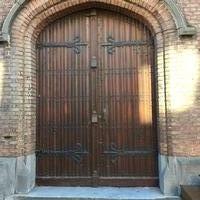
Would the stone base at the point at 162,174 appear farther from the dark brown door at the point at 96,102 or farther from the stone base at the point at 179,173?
the dark brown door at the point at 96,102

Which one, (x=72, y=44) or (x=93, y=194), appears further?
(x=72, y=44)

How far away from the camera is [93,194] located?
21.4ft

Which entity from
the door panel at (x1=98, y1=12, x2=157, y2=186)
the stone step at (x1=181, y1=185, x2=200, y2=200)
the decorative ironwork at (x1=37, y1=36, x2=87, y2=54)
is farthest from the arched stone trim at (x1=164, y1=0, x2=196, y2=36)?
the stone step at (x1=181, y1=185, x2=200, y2=200)

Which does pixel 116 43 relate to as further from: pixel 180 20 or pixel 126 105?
pixel 180 20

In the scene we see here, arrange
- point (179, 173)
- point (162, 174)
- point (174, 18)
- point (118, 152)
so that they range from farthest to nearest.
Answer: point (118, 152)
point (162, 174)
point (174, 18)
point (179, 173)

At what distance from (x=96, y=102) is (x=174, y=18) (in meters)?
2.12

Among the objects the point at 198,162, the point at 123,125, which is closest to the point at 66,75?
the point at 123,125

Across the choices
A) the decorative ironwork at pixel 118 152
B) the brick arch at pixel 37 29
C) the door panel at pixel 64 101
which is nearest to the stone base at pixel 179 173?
the brick arch at pixel 37 29

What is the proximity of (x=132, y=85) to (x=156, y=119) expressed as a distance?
2.61 feet

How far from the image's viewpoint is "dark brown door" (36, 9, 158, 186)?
700cm

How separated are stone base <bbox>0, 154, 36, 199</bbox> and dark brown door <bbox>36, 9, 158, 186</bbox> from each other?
0.47 m

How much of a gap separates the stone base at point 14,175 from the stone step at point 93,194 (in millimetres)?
153

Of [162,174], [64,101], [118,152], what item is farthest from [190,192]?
[64,101]

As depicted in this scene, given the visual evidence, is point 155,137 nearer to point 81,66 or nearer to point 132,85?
point 132,85
